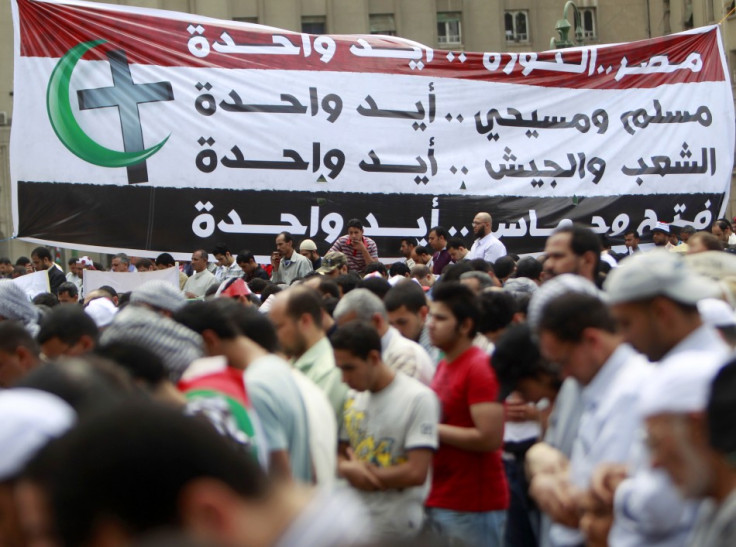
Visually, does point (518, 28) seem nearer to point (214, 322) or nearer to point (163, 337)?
point (214, 322)

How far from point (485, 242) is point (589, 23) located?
35.3 metres

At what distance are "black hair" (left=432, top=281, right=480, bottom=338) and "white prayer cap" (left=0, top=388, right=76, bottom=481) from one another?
3271 mm

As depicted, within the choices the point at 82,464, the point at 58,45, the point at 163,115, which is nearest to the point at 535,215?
the point at 163,115

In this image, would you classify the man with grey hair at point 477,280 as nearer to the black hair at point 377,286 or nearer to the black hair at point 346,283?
the black hair at point 377,286

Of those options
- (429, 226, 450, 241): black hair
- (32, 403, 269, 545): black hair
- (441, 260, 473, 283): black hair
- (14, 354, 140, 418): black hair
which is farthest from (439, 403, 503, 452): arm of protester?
(429, 226, 450, 241): black hair

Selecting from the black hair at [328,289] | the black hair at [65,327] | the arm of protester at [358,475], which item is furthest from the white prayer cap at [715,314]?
the black hair at [328,289]

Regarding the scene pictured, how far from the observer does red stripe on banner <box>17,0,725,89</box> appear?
1122 cm

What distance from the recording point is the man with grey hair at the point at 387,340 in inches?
245

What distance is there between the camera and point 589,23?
149 feet

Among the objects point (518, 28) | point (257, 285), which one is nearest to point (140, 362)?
point (257, 285)

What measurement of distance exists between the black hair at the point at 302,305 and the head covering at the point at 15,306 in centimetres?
259

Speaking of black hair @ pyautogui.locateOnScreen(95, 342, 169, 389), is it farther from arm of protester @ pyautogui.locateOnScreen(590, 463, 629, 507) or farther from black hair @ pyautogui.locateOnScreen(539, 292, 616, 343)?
arm of protester @ pyautogui.locateOnScreen(590, 463, 629, 507)

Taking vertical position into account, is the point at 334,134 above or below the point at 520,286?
above

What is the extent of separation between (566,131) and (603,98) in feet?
1.99
